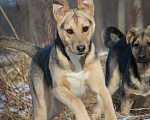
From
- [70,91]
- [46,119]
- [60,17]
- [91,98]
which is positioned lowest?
[91,98]

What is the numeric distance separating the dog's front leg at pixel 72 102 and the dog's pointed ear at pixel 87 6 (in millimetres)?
896

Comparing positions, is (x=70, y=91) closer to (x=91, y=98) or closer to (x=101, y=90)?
(x=101, y=90)

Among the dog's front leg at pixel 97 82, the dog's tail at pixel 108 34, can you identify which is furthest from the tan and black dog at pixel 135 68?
the dog's front leg at pixel 97 82

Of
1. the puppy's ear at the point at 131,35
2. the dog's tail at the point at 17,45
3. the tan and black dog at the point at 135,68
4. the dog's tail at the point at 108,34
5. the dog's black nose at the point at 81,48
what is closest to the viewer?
the dog's black nose at the point at 81,48

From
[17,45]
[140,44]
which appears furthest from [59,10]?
[140,44]

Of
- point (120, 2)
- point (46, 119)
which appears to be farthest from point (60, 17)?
point (120, 2)

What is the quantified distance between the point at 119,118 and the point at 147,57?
3.36ft

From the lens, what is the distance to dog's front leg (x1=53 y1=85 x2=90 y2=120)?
230cm

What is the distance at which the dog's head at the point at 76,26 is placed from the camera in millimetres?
2353

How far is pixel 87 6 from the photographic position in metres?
2.65

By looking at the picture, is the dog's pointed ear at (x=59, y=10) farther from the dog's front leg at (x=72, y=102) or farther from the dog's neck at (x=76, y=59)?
the dog's front leg at (x=72, y=102)

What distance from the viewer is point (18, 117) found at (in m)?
3.87

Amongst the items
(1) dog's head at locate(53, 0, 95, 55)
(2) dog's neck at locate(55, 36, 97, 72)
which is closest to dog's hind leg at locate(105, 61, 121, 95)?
(2) dog's neck at locate(55, 36, 97, 72)

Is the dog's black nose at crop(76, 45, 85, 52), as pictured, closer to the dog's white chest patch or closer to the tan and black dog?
the dog's white chest patch
